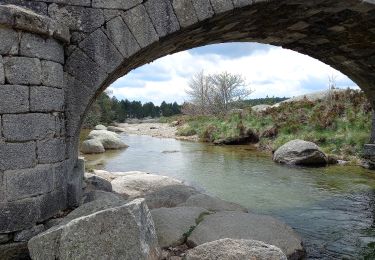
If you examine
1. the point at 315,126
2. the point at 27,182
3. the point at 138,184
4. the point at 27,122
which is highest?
the point at 27,122

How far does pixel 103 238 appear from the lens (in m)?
3.39

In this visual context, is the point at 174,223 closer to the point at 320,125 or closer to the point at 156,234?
the point at 156,234

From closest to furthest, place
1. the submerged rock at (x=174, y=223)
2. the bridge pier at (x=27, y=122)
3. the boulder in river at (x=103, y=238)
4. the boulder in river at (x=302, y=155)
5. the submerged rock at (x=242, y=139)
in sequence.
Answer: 1. the boulder in river at (x=103, y=238)
2. the bridge pier at (x=27, y=122)
3. the submerged rock at (x=174, y=223)
4. the boulder in river at (x=302, y=155)
5. the submerged rock at (x=242, y=139)

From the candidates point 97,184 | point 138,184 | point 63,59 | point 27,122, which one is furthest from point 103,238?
point 138,184

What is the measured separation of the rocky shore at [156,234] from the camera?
339cm

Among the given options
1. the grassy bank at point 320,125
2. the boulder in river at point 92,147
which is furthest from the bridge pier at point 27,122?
the boulder in river at point 92,147

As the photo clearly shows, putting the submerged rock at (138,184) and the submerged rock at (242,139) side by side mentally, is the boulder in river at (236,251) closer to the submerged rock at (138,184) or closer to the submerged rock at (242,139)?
the submerged rock at (138,184)

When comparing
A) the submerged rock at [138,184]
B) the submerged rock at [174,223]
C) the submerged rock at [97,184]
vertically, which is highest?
the submerged rock at [97,184]

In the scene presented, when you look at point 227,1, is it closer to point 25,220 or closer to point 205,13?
point 205,13

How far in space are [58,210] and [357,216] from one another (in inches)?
196

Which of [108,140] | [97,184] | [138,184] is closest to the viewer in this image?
[97,184]

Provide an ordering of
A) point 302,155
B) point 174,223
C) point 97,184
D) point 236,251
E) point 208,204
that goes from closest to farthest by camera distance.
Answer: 1. point 236,251
2. point 174,223
3. point 208,204
4. point 97,184
5. point 302,155

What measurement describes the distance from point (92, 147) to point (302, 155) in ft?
26.6

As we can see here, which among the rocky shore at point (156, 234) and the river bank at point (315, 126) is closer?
the rocky shore at point (156, 234)
